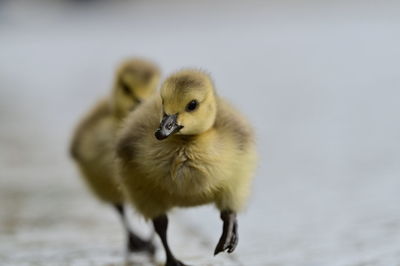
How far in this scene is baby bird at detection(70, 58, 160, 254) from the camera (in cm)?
454

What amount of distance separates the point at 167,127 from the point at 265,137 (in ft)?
17.7

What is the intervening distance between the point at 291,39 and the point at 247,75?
397 centimetres

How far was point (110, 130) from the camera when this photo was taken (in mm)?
4586

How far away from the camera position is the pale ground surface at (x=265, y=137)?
4.73 meters

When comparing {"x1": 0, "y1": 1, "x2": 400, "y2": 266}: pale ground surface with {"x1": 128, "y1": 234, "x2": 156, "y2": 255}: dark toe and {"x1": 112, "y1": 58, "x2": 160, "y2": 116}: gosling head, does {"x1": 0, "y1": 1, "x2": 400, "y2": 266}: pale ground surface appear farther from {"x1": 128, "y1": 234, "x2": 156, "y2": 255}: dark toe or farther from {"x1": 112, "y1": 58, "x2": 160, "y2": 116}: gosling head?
{"x1": 112, "y1": 58, "x2": 160, "y2": 116}: gosling head

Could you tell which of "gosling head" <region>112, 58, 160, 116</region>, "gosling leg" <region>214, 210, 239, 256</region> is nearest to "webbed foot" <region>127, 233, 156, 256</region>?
"gosling head" <region>112, 58, 160, 116</region>

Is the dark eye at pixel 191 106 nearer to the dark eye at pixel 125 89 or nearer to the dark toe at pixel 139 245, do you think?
the dark eye at pixel 125 89

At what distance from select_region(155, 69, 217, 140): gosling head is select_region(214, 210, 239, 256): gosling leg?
42 cm

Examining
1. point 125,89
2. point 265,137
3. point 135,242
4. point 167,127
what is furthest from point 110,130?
point 265,137

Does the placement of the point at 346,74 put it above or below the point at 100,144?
above

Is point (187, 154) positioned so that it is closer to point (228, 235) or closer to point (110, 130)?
point (228, 235)

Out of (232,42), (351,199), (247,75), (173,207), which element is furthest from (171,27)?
(173,207)

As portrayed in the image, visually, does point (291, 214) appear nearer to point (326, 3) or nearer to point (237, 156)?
point (237, 156)

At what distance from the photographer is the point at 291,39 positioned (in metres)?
16.9
